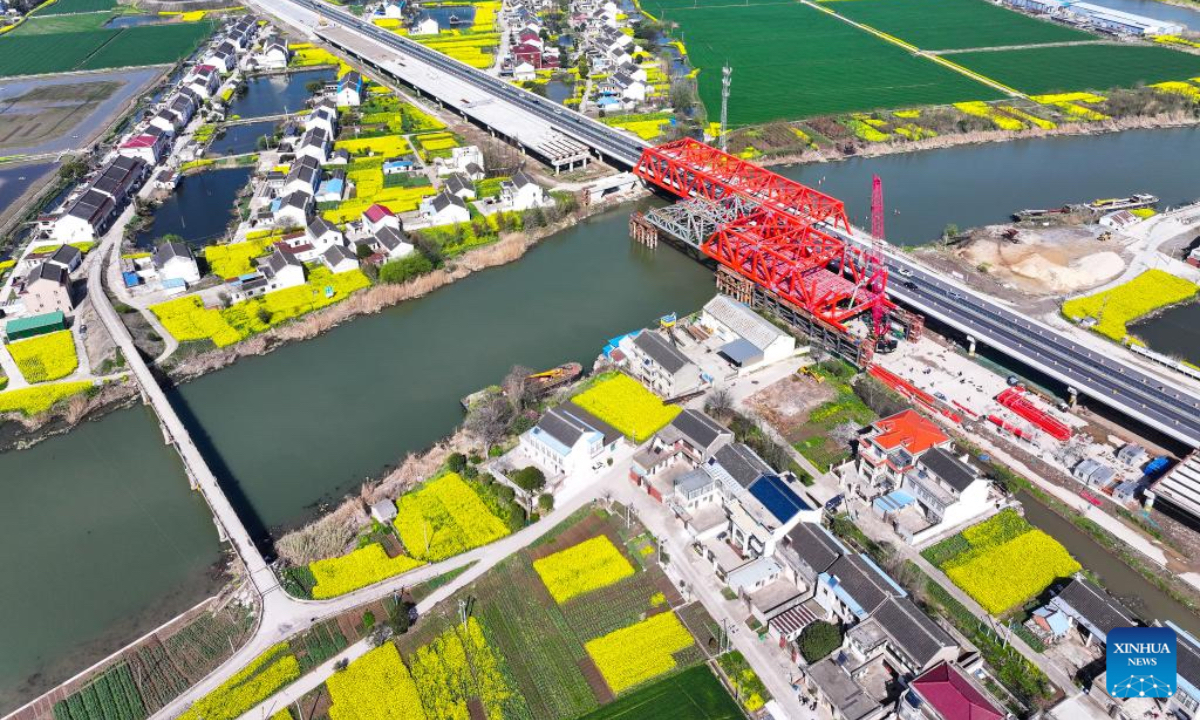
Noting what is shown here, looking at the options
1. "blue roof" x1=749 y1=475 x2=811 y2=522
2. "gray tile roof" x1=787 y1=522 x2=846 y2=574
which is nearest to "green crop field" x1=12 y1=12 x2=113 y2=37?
"blue roof" x1=749 y1=475 x2=811 y2=522

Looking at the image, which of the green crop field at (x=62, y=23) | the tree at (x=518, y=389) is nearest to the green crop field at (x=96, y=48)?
the green crop field at (x=62, y=23)

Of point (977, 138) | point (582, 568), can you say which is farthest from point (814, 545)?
point (977, 138)

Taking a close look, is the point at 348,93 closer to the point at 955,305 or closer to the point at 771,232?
the point at 771,232

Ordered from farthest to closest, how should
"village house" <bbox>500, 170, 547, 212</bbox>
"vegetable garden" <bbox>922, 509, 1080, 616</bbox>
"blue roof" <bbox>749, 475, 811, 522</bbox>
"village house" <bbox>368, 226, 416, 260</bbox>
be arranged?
"village house" <bbox>500, 170, 547, 212</bbox>
"village house" <bbox>368, 226, 416, 260</bbox>
"blue roof" <bbox>749, 475, 811, 522</bbox>
"vegetable garden" <bbox>922, 509, 1080, 616</bbox>

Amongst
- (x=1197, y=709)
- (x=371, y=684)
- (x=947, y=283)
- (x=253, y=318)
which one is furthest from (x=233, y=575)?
(x=947, y=283)

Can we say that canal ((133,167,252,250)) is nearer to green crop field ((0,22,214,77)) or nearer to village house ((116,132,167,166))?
village house ((116,132,167,166))
